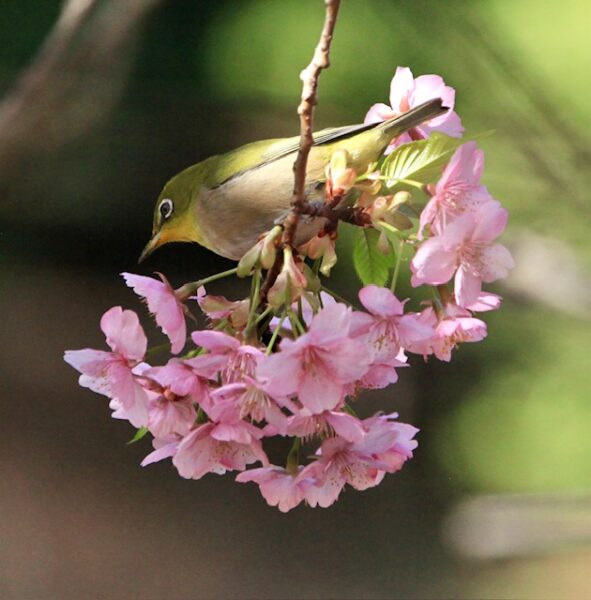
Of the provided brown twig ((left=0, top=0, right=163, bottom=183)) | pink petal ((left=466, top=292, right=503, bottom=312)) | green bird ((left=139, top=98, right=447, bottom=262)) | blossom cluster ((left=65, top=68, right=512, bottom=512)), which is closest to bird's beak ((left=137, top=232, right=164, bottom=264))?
green bird ((left=139, top=98, right=447, bottom=262))

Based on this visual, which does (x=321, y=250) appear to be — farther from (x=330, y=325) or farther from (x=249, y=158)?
(x=249, y=158)

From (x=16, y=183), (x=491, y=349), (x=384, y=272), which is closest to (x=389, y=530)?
(x=491, y=349)

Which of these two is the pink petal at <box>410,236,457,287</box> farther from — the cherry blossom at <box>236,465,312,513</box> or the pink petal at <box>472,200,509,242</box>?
the cherry blossom at <box>236,465,312,513</box>

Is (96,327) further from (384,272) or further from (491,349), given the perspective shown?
(384,272)

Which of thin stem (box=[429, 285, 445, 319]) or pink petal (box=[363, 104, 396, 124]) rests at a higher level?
pink petal (box=[363, 104, 396, 124])

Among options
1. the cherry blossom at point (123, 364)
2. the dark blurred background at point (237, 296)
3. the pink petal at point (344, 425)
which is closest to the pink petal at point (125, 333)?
the cherry blossom at point (123, 364)

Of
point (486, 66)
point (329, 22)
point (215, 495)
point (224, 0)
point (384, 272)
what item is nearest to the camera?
point (329, 22)
